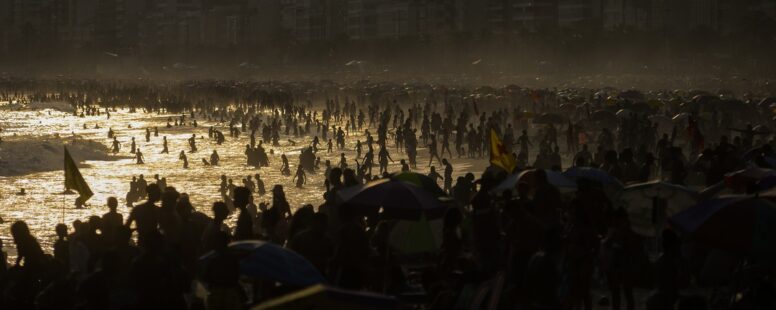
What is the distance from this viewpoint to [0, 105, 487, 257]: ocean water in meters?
A: 23.6

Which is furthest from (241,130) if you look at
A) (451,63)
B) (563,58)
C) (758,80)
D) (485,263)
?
(451,63)

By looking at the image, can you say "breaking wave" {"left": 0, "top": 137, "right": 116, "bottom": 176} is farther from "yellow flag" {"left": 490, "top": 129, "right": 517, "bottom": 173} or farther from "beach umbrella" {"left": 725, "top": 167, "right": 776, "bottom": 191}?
"beach umbrella" {"left": 725, "top": 167, "right": 776, "bottom": 191}

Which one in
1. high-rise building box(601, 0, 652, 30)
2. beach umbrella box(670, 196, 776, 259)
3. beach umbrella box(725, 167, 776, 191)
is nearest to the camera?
beach umbrella box(670, 196, 776, 259)

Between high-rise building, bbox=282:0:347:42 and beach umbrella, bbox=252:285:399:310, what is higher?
high-rise building, bbox=282:0:347:42

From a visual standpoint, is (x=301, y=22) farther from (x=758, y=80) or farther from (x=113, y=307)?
(x=113, y=307)

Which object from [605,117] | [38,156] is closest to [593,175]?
[605,117]

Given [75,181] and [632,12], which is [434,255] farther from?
[632,12]

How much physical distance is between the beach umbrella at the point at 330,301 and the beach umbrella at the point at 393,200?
16.3 ft

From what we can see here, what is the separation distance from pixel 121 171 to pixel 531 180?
2258 cm

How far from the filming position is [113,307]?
8.14 meters

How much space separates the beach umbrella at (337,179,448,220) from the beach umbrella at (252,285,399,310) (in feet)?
16.3

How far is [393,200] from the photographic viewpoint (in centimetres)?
1025

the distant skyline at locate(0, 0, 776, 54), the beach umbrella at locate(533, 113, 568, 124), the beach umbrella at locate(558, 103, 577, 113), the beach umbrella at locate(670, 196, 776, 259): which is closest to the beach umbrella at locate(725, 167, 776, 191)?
the beach umbrella at locate(670, 196, 776, 259)

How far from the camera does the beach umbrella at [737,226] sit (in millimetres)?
8141
